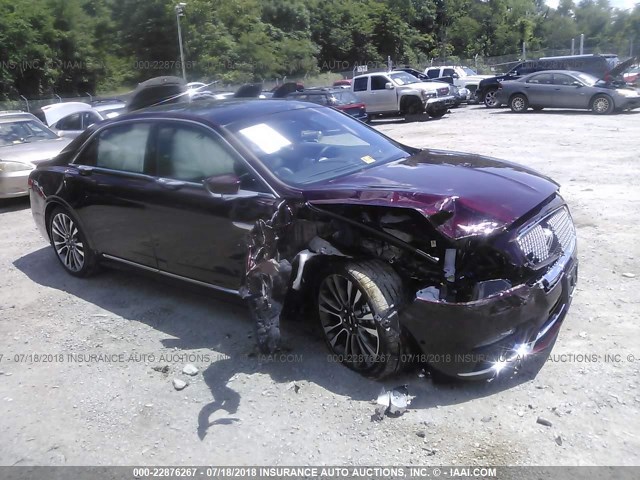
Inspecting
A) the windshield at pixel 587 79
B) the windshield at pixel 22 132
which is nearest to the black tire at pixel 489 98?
the windshield at pixel 587 79

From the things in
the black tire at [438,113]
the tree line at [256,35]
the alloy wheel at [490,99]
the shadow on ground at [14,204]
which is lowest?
the shadow on ground at [14,204]

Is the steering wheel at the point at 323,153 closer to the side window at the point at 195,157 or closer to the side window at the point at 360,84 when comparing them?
the side window at the point at 195,157

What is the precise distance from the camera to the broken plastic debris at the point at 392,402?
334 centimetres

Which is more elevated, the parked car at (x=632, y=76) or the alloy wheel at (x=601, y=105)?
the parked car at (x=632, y=76)

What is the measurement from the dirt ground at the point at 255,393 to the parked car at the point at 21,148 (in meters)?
4.06

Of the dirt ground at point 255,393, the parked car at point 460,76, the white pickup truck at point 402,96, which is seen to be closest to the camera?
the dirt ground at point 255,393

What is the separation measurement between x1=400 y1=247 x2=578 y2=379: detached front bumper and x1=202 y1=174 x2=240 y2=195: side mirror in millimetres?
1410

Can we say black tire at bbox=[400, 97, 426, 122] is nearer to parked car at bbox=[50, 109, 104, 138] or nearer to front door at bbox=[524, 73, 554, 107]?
front door at bbox=[524, 73, 554, 107]

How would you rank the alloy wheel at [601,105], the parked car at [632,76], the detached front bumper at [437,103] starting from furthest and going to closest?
the parked car at [632,76], the detached front bumper at [437,103], the alloy wheel at [601,105]

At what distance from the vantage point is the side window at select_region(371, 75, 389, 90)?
2155 cm

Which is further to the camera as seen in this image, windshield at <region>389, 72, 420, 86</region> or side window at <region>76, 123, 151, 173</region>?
windshield at <region>389, 72, 420, 86</region>

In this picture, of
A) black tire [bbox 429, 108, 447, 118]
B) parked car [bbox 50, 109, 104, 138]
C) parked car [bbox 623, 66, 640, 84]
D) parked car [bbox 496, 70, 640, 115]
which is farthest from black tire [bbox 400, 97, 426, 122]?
parked car [bbox 50, 109, 104, 138]

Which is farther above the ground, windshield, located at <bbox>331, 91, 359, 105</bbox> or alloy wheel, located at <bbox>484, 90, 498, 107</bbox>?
windshield, located at <bbox>331, 91, 359, 105</bbox>

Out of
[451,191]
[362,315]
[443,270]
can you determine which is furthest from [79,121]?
[443,270]
